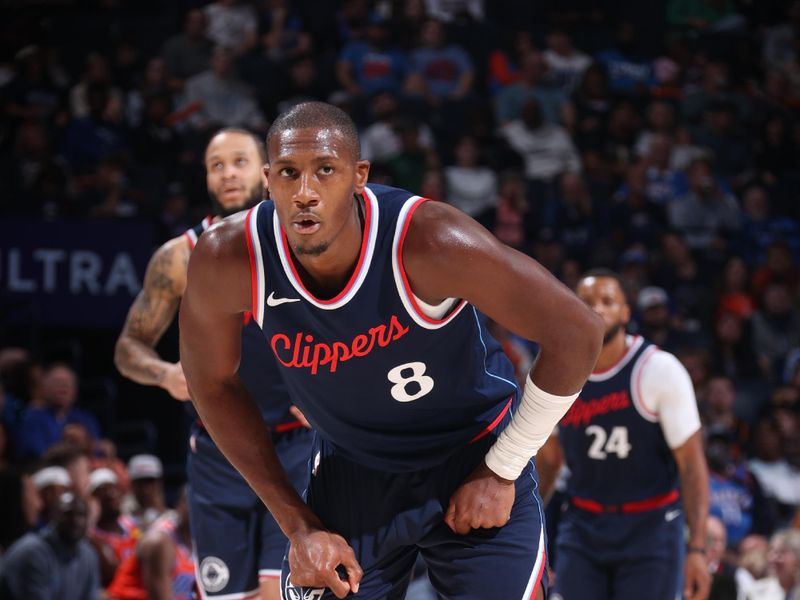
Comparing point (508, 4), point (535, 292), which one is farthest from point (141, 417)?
point (535, 292)

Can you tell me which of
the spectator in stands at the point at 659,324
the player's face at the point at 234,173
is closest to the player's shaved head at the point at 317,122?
the player's face at the point at 234,173

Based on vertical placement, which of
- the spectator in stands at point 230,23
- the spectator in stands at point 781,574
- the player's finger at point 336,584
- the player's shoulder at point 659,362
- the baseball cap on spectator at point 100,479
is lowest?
the baseball cap on spectator at point 100,479

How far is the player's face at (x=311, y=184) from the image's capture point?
2.89 meters

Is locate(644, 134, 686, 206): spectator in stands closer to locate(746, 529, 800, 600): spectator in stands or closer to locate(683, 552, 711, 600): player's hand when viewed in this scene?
locate(746, 529, 800, 600): spectator in stands

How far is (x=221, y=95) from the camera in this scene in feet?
37.7

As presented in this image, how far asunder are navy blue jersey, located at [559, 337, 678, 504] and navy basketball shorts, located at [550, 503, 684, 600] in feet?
0.33

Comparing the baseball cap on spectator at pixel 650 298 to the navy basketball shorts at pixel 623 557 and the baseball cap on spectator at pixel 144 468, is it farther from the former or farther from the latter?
the navy basketball shorts at pixel 623 557

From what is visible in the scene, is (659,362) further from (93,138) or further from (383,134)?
(93,138)

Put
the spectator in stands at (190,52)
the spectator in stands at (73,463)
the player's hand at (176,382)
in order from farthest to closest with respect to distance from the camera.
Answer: the spectator in stands at (190,52) < the spectator in stands at (73,463) < the player's hand at (176,382)

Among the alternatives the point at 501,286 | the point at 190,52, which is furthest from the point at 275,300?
the point at 190,52

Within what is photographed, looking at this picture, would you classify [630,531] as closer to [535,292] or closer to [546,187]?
[535,292]

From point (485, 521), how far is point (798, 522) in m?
6.23

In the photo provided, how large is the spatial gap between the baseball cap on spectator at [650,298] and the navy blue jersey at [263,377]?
6.43 meters

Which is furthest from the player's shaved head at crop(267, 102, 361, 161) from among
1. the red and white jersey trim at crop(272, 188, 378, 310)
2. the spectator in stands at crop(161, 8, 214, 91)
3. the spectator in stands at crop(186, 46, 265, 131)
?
the spectator in stands at crop(161, 8, 214, 91)
